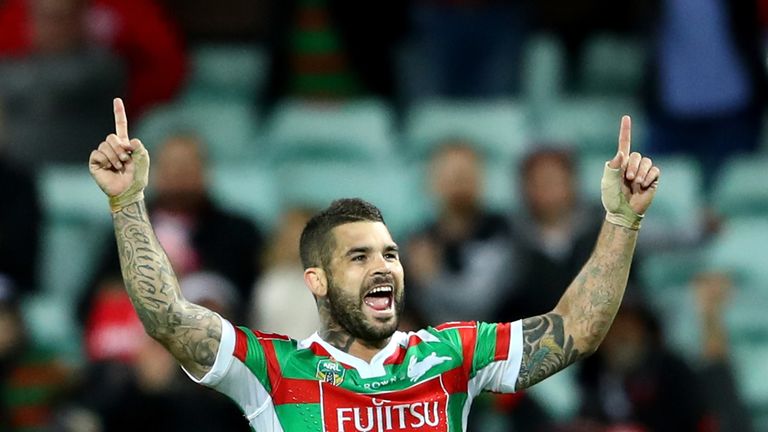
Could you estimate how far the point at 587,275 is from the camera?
5.62 meters

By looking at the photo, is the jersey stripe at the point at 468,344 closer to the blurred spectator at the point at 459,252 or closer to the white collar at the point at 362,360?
the white collar at the point at 362,360

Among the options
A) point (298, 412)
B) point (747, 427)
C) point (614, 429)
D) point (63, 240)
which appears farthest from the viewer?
point (63, 240)

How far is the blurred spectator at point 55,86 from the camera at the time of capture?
10086 mm

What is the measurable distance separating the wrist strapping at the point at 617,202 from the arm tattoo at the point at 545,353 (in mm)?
385

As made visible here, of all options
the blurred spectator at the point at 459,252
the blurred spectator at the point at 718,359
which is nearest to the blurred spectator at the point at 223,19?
the blurred spectator at the point at 459,252

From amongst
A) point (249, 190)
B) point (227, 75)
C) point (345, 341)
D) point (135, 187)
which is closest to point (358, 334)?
point (345, 341)

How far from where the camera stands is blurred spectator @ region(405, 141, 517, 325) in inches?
361

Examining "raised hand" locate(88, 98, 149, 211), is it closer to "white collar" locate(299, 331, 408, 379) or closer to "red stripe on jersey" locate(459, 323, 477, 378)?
"white collar" locate(299, 331, 408, 379)

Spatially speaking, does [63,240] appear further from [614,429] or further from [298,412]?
[298,412]

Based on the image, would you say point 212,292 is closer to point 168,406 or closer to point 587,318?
point 168,406

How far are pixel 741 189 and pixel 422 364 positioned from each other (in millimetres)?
5431

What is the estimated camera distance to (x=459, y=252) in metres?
9.38

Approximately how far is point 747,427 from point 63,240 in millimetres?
4031

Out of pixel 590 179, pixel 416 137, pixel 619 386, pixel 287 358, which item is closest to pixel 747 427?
pixel 619 386
